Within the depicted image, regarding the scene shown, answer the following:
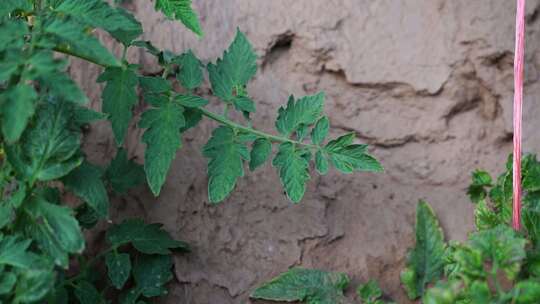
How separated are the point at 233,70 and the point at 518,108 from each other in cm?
69

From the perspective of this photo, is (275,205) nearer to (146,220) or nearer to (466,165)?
(146,220)

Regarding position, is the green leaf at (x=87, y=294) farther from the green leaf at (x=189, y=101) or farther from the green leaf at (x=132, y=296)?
the green leaf at (x=189, y=101)

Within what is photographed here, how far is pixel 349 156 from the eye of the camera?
1.74m

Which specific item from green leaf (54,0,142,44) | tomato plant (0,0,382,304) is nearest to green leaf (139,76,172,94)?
tomato plant (0,0,382,304)

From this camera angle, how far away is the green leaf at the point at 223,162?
1700 mm

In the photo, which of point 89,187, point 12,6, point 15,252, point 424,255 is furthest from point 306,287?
point 12,6

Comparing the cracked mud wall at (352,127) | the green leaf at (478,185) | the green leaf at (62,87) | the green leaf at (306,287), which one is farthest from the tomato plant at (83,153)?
the green leaf at (478,185)

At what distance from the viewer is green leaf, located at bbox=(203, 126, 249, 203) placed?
170 centimetres

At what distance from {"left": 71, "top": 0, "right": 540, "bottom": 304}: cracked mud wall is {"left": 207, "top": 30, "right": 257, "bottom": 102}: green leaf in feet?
0.89

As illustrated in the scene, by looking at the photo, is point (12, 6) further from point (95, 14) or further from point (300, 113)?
point (300, 113)

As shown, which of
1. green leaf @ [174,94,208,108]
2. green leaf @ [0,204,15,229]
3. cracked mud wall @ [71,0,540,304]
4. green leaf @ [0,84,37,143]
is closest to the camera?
green leaf @ [0,84,37,143]

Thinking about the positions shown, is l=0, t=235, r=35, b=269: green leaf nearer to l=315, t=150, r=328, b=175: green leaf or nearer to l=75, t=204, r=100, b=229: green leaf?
l=75, t=204, r=100, b=229: green leaf

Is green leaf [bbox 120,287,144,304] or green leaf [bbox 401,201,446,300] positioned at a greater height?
green leaf [bbox 401,201,446,300]

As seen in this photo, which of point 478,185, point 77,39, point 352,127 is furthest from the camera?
point 352,127
